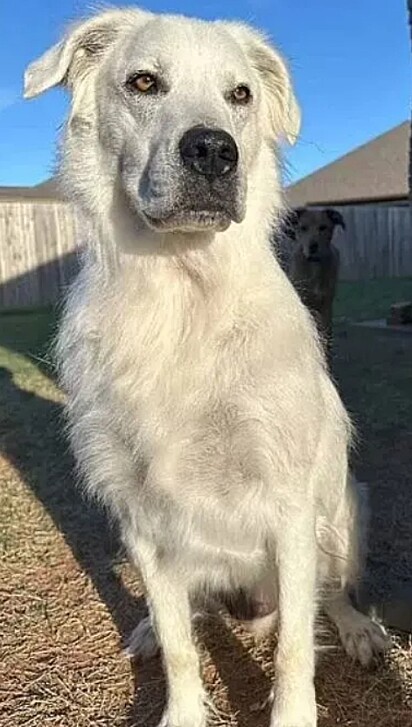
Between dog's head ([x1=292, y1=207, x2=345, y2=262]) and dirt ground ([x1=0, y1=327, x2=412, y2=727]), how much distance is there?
2814 mm

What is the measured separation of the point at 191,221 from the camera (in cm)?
202

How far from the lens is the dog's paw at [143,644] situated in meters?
2.60

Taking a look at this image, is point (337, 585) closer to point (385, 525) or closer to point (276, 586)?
point (276, 586)

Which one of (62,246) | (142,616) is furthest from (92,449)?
(62,246)

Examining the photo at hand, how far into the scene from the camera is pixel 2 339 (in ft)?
36.7

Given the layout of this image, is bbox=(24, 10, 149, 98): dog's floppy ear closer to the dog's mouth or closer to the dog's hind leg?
the dog's mouth

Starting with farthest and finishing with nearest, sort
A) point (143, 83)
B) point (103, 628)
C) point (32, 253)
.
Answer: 1. point (32, 253)
2. point (103, 628)
3. point (143, 83)

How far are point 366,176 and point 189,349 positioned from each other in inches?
1174

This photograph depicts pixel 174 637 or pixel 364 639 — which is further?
pixel 364 639

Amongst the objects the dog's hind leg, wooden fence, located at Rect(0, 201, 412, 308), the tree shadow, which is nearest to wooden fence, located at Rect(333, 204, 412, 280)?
wooden fence, located at Rect(0, 201, 412, 308)

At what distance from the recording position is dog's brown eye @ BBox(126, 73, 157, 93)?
2127mm

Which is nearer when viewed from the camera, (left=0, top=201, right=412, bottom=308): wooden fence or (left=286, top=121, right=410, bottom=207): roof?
(left=0, top=201, right=412, bottom=308): wooden fence

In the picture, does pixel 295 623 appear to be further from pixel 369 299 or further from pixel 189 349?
pixel 369 299

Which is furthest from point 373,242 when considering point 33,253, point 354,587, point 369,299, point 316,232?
point 354,587
